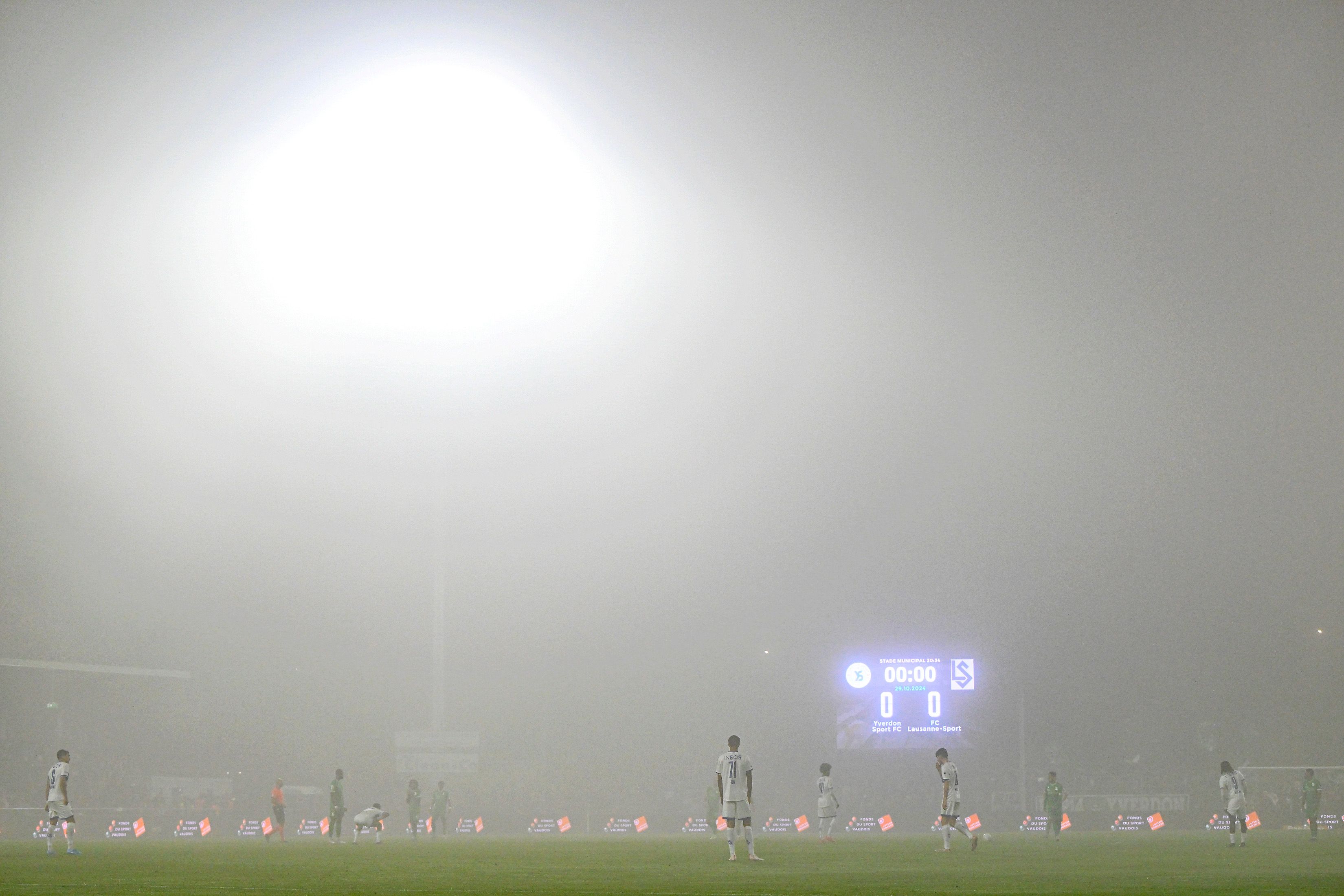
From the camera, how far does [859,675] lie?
5925cm

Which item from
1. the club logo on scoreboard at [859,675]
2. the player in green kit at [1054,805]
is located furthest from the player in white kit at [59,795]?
the club logo on scoreboard at [859,675]

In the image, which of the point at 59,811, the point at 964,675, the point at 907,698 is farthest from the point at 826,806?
the point at 964,675

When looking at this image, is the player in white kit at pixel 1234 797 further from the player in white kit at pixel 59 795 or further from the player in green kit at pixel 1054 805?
the player in white kit at pixel 59 795

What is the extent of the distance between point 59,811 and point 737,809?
13793mm

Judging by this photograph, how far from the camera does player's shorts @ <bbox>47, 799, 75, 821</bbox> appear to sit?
27203 millimetres

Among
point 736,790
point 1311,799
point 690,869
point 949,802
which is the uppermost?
point 736,790

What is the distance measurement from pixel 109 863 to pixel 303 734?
50.7m

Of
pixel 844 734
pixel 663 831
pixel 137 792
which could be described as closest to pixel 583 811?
pixel 663 831

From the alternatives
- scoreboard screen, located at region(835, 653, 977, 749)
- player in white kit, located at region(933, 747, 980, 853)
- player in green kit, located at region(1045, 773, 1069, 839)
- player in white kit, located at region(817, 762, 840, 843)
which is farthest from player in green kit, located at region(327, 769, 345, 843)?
scoreboard screen, located at region(835, 653, 977, 749)

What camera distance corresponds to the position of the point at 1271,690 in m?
87.6

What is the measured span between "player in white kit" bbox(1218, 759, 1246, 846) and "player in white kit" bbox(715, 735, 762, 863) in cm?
1364

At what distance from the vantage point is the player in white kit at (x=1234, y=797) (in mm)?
31828

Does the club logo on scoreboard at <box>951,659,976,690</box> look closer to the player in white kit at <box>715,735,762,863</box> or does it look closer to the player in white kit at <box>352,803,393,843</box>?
the player in white kit at <box>352,803,393,843</box>

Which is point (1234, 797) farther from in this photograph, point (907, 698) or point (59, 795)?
point (907, 698)
